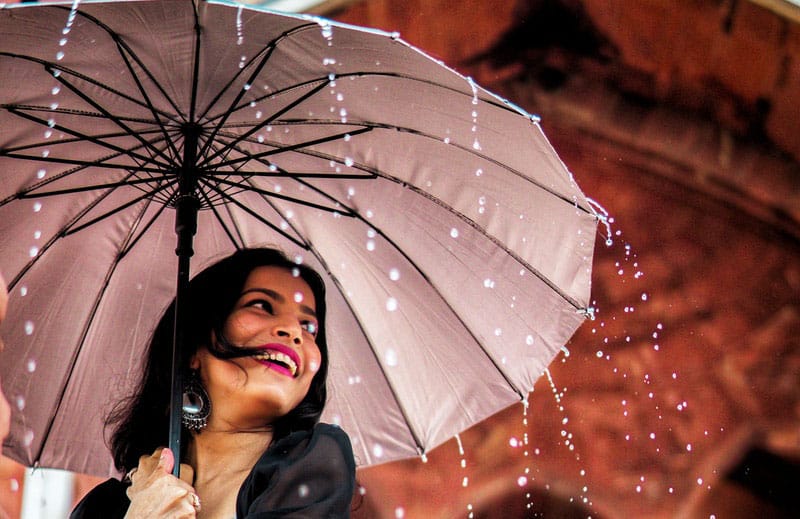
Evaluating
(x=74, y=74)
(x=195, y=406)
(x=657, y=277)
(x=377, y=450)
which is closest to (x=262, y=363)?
(x=195, y=406)

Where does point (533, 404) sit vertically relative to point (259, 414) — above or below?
below

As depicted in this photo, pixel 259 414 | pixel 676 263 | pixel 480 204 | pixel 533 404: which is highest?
pixel 480 204

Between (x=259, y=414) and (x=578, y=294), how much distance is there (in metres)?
0.64

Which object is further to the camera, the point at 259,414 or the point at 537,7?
the point at 537,7

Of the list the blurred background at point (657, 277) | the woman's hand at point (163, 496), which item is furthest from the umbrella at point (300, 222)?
the blurred background at point (657, 277)

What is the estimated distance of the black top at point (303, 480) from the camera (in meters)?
1.35

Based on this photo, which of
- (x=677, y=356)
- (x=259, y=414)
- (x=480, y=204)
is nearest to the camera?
(x=259, y=414)

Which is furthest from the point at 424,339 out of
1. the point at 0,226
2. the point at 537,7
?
the point at 537,7

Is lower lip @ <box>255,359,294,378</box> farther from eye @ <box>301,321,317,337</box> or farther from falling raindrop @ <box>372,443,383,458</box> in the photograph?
falling raindrop @ <box>372,443,383,458</box>

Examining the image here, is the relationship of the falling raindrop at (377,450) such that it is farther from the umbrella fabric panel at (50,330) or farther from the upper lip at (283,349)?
the umbrella fabric panel at (50,330)

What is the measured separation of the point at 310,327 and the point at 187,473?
0.34 m

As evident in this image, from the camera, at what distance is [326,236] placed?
6.09 feet

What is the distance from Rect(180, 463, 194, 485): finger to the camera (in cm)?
164

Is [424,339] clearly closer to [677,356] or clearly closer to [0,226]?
[0,226]
